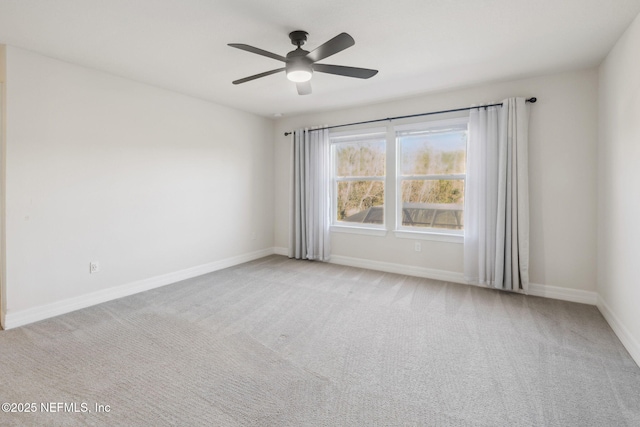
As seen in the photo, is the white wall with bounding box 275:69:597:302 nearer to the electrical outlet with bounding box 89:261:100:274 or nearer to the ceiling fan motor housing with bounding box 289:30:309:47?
the ceiling fan motor housing with bounding box 289:30:309:47

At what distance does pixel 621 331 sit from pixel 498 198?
1.62 meters

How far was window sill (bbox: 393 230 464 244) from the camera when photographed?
13.3 ft

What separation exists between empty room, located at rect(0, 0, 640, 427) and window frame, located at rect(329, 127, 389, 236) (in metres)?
0.05

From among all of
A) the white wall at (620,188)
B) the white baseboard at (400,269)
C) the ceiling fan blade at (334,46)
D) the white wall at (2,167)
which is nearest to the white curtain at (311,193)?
the white baseboard at (400,269)

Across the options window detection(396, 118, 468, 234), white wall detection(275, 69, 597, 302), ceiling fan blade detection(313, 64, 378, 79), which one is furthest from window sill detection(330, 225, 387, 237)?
ceiling fan blade detection(313, 64, 378, 79)

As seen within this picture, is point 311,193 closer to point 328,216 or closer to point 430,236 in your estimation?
point 328,216

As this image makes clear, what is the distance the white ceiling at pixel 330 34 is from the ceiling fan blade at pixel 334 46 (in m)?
0.26

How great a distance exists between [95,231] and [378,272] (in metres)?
3.65

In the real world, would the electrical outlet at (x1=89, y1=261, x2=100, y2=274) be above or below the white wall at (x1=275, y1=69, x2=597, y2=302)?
below

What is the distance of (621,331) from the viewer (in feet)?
8.21

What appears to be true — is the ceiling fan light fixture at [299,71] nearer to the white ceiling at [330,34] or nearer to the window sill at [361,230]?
the white ceiling at [330,34]

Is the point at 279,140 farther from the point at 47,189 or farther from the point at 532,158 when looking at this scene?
the point at 532,158

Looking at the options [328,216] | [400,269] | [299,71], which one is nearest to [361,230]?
[328,216]

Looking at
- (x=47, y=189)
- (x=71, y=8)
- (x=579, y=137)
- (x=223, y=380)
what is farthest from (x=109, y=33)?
(x=579, y=137)
